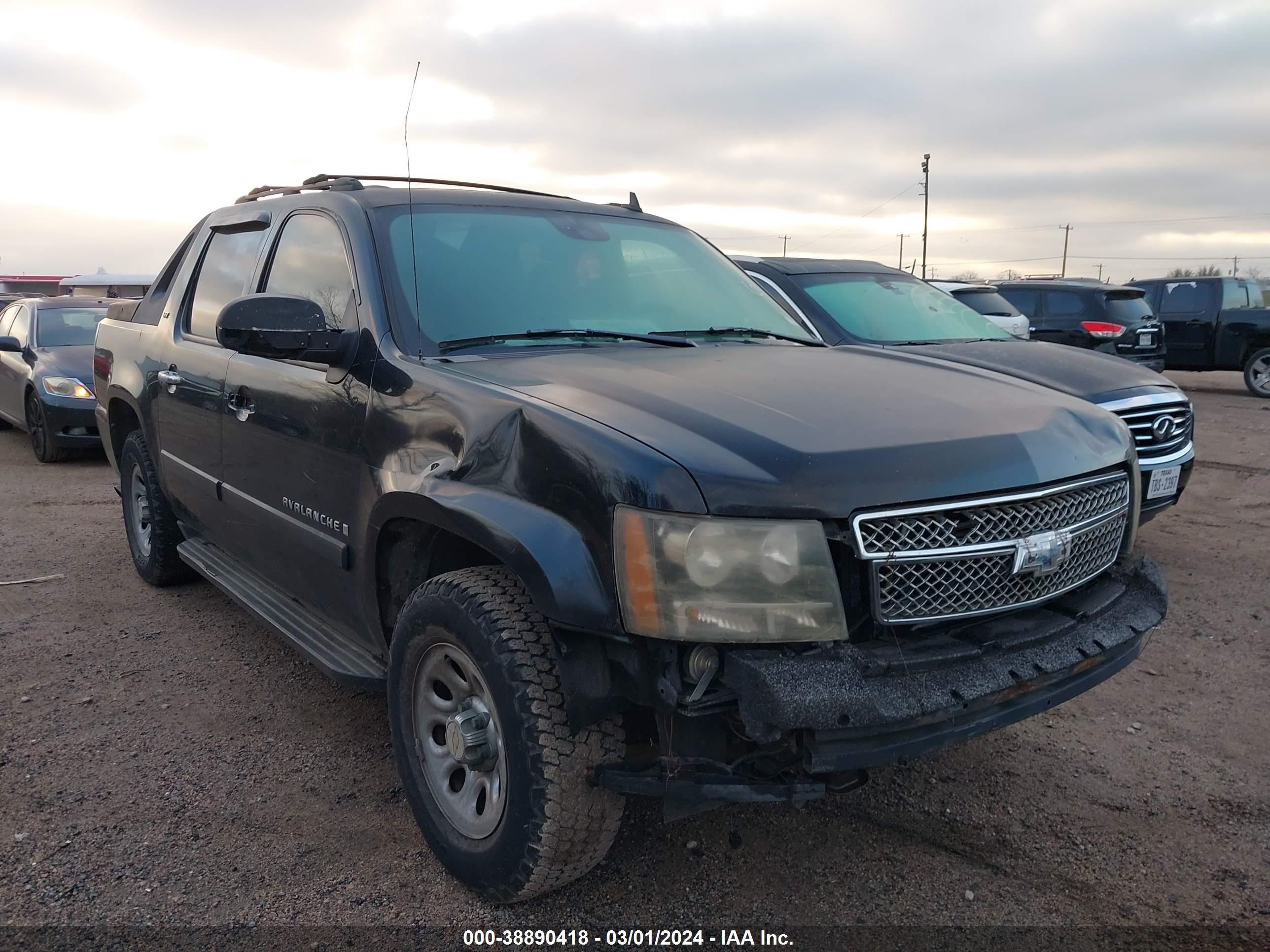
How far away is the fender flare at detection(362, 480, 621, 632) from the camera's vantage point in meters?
2.07

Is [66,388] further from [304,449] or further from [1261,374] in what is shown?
[1261,374]

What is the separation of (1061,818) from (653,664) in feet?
5.31

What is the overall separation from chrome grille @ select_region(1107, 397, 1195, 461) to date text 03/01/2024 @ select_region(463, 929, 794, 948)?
3.92 meters

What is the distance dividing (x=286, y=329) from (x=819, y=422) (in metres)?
1.55

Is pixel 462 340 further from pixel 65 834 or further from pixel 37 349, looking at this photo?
pixel 37 349

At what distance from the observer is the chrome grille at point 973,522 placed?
2.09m

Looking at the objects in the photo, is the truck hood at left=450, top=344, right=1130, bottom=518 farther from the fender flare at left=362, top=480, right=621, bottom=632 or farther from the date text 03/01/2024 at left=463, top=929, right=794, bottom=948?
the date text 03/01/2024 at left=463, top=929, right=794, bottom=948

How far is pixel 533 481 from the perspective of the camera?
223 centimetres

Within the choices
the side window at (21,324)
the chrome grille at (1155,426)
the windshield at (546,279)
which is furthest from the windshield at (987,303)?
the side window at (21,324)

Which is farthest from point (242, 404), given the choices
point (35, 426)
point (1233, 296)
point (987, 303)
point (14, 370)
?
point (1233, 296)

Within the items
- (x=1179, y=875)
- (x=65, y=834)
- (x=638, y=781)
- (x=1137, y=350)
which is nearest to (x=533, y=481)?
(x=638, y=781)

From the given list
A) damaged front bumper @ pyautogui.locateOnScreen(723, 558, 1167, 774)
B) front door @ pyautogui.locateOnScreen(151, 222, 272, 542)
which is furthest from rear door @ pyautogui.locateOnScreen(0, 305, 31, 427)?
damaged front bumper @ pyautogui.locateOnScreen(723, 558, 1167, 774)

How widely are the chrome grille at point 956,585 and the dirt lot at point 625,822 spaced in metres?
0.83

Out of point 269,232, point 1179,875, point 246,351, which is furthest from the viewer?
point 269,232
